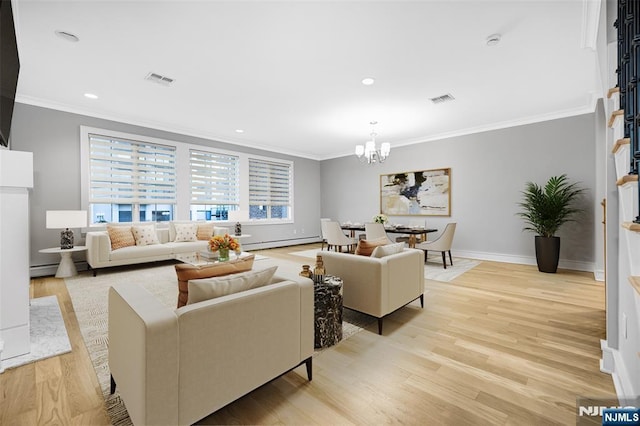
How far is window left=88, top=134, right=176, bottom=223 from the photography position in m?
4.98

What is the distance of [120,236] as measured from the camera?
4.78 m

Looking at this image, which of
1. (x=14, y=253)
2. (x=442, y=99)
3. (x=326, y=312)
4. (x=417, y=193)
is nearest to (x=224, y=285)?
(x=326, y=312)

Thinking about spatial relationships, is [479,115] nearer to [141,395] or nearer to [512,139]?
[512,139]

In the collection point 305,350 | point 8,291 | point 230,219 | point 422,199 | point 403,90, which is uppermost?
point 403,90

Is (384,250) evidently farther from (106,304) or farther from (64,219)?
(64,219)

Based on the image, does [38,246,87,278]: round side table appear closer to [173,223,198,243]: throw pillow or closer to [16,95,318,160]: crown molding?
[173,223,198,243]: throw pillow

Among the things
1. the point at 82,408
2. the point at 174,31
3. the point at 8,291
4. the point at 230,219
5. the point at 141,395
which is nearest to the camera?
the point at 141,395

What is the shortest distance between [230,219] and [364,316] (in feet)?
14.7

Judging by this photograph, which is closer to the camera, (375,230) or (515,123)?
(515,123)

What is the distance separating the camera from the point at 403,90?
395 centimetres

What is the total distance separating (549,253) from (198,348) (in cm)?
539

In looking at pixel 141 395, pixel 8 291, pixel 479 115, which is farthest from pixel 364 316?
pixel 479 115

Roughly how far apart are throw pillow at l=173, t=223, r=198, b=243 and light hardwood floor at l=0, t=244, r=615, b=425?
2.63 metres

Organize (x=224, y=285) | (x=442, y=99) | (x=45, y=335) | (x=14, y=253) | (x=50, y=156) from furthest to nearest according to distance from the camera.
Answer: (x=50, y=156)
(x=442, y=99)
(x=45, y=335)
(x=14, y=253)
(x=224, y=285)
